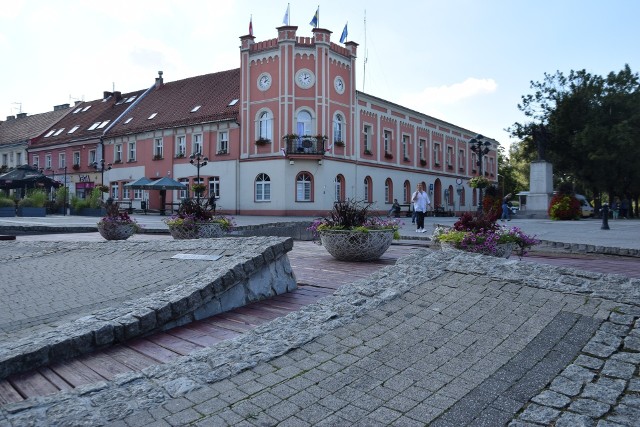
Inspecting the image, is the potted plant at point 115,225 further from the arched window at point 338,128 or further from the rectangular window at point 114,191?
the rectangular window at point 114,191

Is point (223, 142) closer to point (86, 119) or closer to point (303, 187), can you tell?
point (303, 187)

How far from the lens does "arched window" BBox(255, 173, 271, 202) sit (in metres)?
34.2

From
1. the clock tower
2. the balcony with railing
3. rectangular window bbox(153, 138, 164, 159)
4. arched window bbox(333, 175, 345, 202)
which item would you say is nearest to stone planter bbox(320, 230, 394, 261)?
the balcony with railing

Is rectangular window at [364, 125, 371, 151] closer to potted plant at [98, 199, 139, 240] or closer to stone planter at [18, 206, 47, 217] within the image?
stone planter at [18, 206, 47, 217]

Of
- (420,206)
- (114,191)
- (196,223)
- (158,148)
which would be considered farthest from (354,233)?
(114,191)

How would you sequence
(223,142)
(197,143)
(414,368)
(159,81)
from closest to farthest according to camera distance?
1. (414,368)
2. (223,142)
3. (197,143)
4. (159,81)

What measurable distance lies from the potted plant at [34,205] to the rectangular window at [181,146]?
32.6 ft

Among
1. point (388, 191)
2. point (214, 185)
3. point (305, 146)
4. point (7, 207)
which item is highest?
point (305, 146)

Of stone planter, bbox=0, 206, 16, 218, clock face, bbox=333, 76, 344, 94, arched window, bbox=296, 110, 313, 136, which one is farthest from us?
clock face, bbox=333, 76, 344, 94

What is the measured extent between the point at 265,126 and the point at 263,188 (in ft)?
13.7

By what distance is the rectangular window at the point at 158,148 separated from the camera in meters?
40.8

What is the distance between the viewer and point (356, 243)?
7973 mm

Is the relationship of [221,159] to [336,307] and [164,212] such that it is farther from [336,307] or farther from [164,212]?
[336,307]

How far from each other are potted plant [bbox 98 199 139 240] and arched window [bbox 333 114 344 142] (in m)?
23.4
